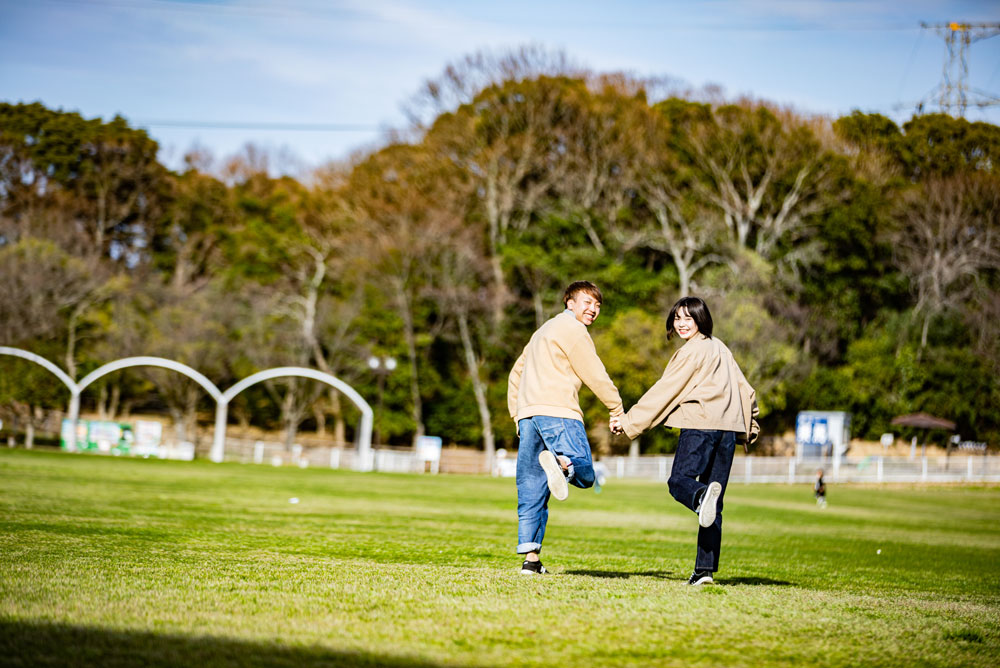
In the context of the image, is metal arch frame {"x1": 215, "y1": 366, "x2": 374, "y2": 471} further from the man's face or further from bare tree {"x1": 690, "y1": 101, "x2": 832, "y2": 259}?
the man's face

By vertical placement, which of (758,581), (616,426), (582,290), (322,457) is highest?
(582,290)

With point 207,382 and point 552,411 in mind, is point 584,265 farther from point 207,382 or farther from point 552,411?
point 552,411

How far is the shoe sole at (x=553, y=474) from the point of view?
21.6ft

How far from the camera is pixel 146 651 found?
13.0 ft

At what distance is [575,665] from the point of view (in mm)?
4078

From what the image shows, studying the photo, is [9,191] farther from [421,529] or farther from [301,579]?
[301,579]

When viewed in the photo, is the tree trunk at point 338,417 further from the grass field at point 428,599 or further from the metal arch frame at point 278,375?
the grass field at point 428,599

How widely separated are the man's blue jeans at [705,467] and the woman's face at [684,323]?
72 cm

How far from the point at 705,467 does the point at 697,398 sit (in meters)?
0.48

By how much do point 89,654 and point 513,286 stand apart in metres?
49.1

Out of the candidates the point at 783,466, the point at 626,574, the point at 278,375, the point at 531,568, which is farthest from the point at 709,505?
the point at 783,466

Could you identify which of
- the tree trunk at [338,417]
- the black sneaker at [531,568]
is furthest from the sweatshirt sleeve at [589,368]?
the tree trunk at [338,417]

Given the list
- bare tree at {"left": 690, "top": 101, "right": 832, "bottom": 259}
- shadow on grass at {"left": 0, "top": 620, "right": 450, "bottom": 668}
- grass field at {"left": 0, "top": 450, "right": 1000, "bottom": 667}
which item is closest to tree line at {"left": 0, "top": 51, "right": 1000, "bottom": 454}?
bare tree at {"left": 690, "top": 101, "right": 832, "bottom": 259}

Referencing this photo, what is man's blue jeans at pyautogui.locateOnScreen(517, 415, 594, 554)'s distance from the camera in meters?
6.88
